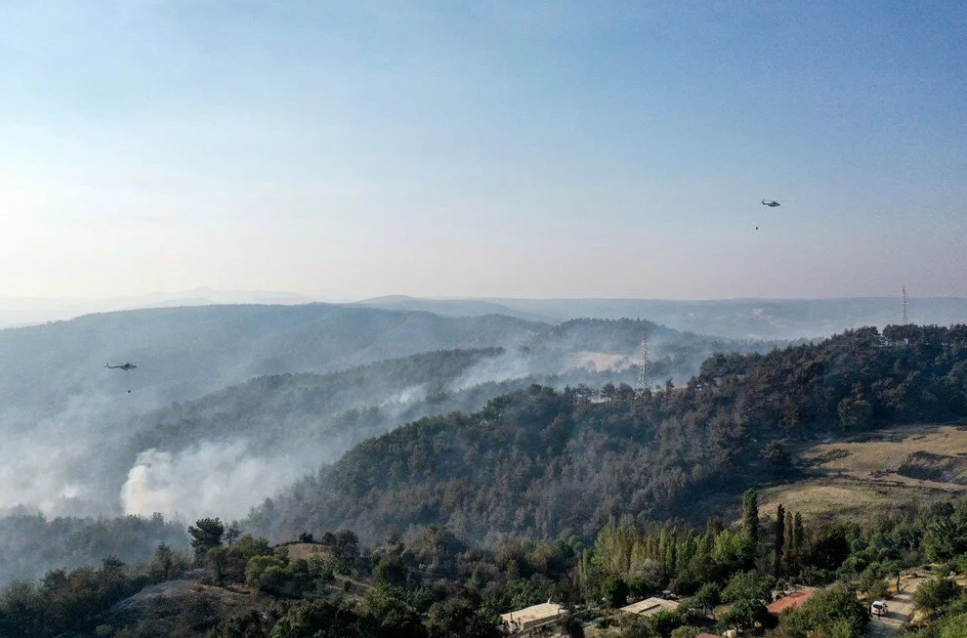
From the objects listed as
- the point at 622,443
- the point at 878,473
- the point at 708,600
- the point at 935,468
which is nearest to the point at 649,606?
the point at 708,600

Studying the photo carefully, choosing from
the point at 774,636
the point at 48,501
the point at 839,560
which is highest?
the point at 774,636

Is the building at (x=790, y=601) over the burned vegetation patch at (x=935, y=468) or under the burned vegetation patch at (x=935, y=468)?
over

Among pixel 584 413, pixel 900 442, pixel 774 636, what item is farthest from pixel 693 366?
pixel 774 636

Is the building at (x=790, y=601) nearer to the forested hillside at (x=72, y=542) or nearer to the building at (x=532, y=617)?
the building at (x=532, y=617)

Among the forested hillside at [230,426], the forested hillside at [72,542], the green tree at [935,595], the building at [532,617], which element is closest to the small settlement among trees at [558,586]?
the green tree at [935,595]

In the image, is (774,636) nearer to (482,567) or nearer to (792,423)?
(482,567)

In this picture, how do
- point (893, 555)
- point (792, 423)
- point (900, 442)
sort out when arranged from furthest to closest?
point (792, 423) → point (900, 442) → point (893, 555)

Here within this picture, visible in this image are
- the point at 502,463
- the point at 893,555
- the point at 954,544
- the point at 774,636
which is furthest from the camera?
the point at 502,463
